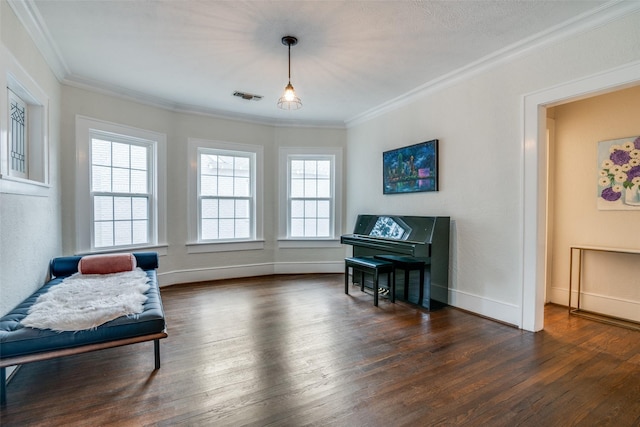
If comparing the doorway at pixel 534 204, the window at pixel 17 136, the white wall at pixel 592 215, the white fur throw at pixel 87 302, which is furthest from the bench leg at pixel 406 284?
the window at pixel 17 136

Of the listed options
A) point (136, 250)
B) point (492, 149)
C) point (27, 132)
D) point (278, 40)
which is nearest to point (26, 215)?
point (27, 132)

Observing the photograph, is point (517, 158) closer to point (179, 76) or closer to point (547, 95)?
point (547, 95)

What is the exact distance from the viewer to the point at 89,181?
3.84m

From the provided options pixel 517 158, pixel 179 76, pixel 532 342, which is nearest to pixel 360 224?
pixel 517 158

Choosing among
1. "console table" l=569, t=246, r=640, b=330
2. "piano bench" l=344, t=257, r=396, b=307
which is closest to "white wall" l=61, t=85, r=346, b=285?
"piano bench" l=344, t=257, r=396, b=307

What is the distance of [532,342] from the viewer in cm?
269

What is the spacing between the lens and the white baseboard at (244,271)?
15.4 feet

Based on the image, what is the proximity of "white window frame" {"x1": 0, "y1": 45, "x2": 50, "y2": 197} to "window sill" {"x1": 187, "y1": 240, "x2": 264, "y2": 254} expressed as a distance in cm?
202

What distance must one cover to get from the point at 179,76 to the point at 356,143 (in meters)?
2.80

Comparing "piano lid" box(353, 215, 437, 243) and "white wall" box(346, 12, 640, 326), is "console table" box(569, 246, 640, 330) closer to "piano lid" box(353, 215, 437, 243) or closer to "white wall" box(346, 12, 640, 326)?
"white wall" box(346, 12, 640, 326)

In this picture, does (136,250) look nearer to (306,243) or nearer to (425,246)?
(306,243)

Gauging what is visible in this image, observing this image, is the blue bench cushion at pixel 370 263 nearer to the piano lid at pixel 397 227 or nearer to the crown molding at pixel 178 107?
the piano lid at pixel 397 227

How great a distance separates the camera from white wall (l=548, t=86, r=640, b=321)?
10.4 feet

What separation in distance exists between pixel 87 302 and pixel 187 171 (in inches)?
108
